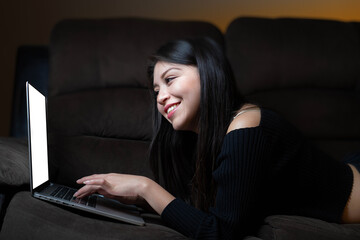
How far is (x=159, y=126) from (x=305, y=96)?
30.7 inches

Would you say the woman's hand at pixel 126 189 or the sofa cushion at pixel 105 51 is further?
the sofa cushion at pixel 105 51

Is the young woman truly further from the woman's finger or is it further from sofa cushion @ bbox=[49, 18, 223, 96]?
sofa cushion @ bbox=[49, 18, 223, 96]

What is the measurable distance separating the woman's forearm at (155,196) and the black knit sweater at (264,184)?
0.03 meters

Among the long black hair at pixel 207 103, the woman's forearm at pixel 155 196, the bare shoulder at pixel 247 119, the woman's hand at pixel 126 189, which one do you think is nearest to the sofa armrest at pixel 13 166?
the woman's hand at pixel 126 189

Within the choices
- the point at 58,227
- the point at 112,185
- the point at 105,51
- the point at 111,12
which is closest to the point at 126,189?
the point at 112,185

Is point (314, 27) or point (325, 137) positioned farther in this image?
point (314, 27)

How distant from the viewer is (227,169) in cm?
96

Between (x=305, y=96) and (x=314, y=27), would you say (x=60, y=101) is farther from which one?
(x=314, y=27)

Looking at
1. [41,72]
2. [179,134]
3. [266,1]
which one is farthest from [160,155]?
[266,1]

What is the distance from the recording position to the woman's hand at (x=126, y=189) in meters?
1.02

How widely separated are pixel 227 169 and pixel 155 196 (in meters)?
0.22

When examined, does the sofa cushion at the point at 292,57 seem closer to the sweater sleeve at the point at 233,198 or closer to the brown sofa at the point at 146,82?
the brown sofa at the point at 146,82

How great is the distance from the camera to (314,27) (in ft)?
6.29

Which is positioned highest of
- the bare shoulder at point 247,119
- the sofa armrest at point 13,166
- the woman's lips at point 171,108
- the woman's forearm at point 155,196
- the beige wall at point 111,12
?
the beige wall at point 111,12
